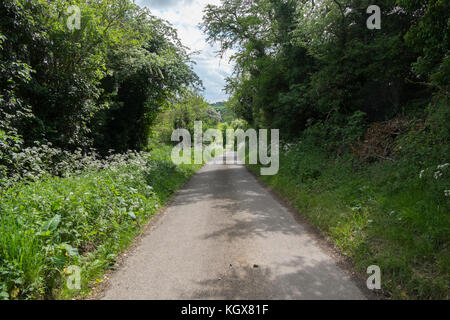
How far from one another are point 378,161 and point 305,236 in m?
3.44

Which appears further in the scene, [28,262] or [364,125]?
[364,125]

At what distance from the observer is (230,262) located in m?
3.98

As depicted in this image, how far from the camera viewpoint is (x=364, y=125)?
27.5 feet

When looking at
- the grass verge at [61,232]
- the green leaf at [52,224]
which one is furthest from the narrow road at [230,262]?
the green leaf at [52,224]

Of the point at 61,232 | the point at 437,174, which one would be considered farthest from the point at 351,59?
the point at 61,232

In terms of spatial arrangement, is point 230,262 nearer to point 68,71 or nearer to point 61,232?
point 61,232

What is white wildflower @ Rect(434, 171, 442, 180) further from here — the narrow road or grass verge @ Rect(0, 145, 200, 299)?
grass verge @ Rect(0, 145, 200, 299)

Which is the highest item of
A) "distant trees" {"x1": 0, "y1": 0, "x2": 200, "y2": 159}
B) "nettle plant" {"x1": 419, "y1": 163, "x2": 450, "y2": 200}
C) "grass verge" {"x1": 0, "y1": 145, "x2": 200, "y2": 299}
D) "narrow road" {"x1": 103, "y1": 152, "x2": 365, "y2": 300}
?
"distant trees" {"x1": 0, "y1": 0, "x2": 200, "y2": 159}

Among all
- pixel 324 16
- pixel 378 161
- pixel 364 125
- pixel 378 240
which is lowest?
pixel 378 240

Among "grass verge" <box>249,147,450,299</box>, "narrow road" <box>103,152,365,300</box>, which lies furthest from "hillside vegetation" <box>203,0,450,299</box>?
"narrow road" <box>103,152,365,300</box>

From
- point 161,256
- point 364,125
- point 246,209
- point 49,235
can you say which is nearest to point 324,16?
point 364,125

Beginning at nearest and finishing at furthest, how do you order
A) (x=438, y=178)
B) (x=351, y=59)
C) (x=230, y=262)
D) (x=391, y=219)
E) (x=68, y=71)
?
(x=230, y=262) < (x=391, y=219) < (x=438, y=178) < (x=68, y=71) < (x=351, y=59)

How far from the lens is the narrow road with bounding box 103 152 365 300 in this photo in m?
3.20
